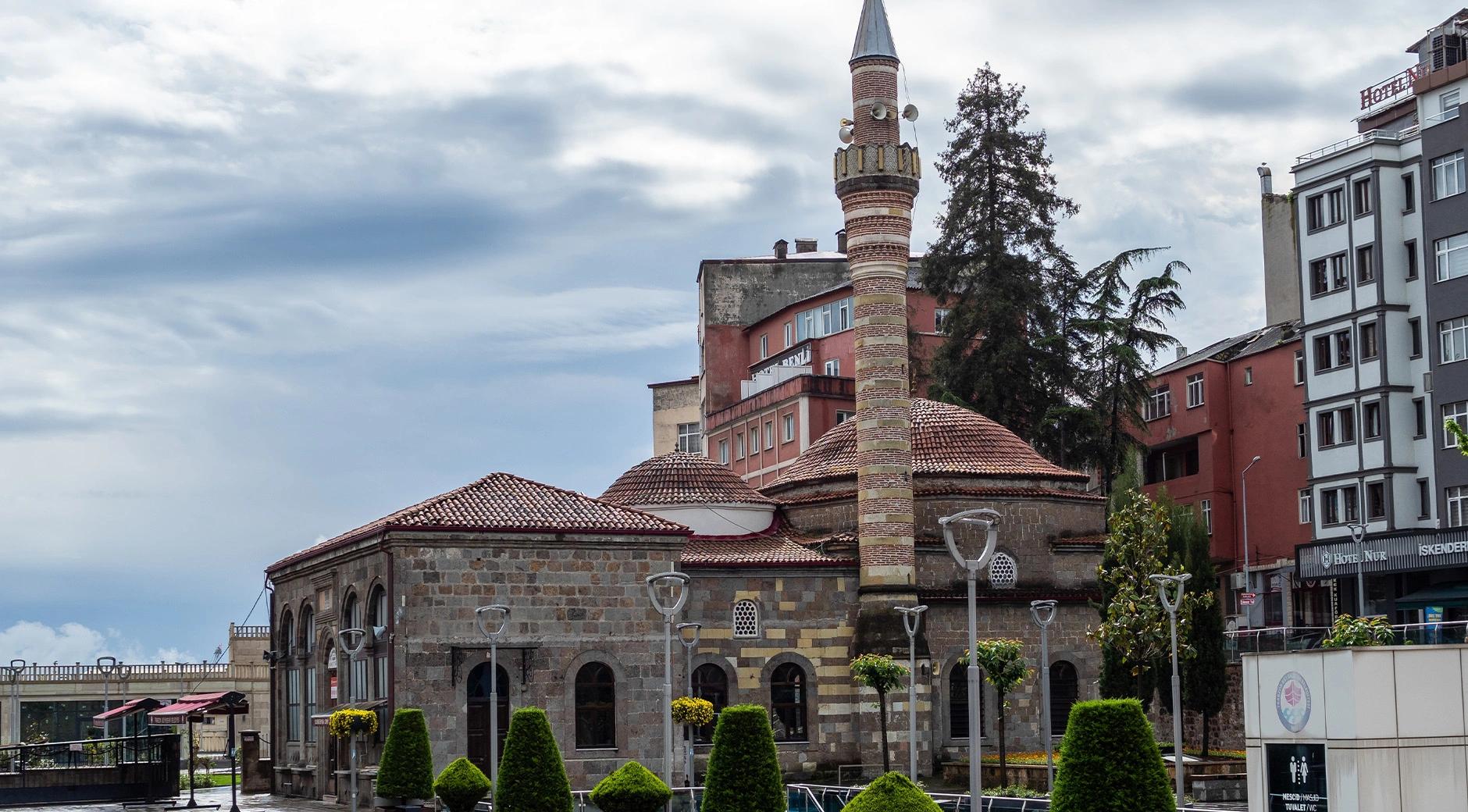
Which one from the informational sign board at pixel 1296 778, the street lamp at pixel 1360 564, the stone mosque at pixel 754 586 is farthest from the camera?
the street lamp at pixel 1360 564

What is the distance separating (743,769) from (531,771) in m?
3.65

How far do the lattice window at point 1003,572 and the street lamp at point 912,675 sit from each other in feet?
10.4

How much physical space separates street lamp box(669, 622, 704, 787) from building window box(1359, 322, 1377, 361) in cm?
2200

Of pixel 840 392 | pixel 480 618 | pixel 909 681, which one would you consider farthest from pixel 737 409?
pixel 480 618

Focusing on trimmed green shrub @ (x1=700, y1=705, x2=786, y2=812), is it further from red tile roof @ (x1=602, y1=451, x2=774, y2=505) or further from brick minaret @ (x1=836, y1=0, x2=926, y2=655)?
red tile roof @ (x1=602, y1=451, x2=774, y2=505)

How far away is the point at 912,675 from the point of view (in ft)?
132

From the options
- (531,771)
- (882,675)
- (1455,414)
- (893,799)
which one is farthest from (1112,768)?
(1455,414)

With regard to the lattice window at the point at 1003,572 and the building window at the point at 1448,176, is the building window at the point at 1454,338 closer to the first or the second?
the building window at the point at 1448,176

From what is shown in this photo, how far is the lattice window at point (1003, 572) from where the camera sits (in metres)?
47.0

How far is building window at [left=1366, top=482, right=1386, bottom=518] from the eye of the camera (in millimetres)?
51625

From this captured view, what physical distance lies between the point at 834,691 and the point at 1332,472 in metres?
18.6

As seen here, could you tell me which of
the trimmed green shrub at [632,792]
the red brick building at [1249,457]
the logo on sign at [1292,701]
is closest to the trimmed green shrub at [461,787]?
the trimmed green shrub at [632,792]

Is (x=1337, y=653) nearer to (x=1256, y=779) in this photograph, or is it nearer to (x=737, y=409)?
(x=1256, y=779)

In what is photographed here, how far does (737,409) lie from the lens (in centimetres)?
7362
